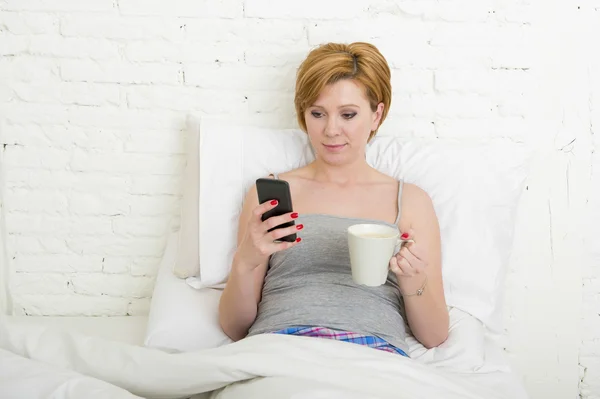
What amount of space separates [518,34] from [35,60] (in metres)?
1.43

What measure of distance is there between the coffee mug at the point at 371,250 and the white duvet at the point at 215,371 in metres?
0.15

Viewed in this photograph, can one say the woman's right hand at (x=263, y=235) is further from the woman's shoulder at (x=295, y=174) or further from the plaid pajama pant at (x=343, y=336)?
the woman's shoulder at (x=295, y=174)

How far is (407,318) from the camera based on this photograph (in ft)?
5.74

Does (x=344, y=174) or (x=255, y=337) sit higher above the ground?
(x=344, y=174)

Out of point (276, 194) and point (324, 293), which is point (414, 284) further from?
point (276, 194)

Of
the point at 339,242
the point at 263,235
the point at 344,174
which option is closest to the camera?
the point at 263,235

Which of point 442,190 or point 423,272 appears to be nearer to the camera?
point 423,272

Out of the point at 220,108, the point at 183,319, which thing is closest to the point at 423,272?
the point at 183,319

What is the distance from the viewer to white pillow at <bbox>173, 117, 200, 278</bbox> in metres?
1.99

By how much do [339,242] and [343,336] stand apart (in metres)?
0.25

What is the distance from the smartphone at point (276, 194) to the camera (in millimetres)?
1415

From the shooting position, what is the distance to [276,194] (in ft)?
4.71

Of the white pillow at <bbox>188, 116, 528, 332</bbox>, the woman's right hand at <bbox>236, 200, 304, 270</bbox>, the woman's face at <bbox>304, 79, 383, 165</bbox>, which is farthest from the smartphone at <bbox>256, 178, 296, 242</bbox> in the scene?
the white pillow at <bbox>188, 116, 528, 332</bbox>

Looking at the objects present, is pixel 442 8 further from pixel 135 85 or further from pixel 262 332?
pixel 262 332
